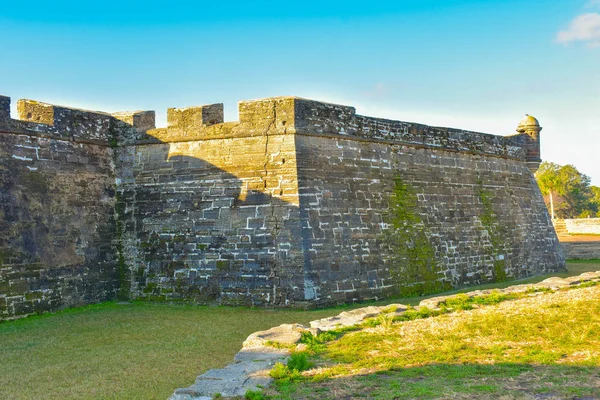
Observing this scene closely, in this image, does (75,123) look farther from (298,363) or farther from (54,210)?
(298,363)

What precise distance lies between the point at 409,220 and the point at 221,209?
14.4 ft

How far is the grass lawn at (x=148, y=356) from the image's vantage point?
5.71 meters

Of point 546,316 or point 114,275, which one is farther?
point 114,275

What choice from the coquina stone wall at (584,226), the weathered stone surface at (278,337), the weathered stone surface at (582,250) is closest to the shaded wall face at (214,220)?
the weathered stone surface at (278,337)

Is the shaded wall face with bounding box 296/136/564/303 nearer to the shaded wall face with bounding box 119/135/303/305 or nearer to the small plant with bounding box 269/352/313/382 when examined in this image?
the shaded wall face with bounding box 119/135/303/305

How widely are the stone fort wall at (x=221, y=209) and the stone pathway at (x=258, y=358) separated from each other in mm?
2711

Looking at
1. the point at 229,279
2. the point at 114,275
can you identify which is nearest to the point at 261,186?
the point at 229,279

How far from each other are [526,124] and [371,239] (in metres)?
A: 8.50

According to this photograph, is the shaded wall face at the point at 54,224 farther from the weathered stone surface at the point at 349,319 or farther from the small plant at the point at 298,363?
the small plant at the point at 298,363

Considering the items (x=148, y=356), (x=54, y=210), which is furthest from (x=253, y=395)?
(x=54, y=210)

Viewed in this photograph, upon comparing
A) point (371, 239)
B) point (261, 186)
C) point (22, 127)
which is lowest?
point (371, 239)

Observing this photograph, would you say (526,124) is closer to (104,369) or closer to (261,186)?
(261,186)

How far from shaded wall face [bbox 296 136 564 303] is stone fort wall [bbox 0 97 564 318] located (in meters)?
0.04

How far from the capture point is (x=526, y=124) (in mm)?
19047
